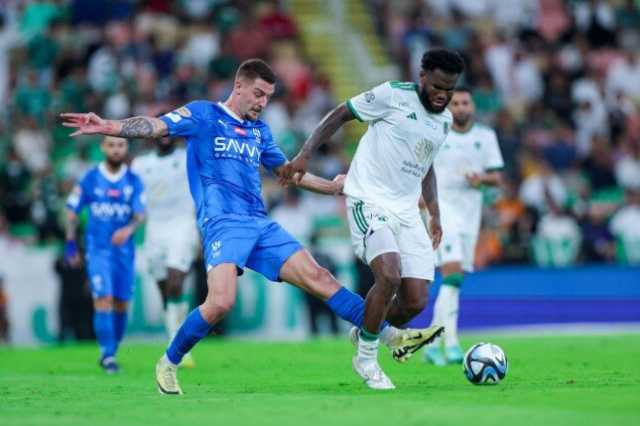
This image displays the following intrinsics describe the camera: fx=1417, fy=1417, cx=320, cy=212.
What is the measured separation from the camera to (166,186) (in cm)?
1614

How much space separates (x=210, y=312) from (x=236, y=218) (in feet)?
2.57

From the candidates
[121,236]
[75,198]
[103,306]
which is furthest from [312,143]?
[75,198]

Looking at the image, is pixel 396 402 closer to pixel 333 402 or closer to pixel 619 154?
pixel 333 402

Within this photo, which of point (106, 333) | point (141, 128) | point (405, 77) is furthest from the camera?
point (405, 77)

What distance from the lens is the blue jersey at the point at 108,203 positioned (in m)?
15.3

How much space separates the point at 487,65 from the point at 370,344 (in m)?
16.4

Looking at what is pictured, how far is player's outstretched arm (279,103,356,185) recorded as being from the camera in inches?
435

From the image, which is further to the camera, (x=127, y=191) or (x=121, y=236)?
(x=127, y=191)

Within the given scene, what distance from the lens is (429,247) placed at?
1136 centimetres

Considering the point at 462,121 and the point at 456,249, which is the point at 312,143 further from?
the point at 462,121

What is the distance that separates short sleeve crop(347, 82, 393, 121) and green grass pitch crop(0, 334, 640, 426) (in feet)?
7.11

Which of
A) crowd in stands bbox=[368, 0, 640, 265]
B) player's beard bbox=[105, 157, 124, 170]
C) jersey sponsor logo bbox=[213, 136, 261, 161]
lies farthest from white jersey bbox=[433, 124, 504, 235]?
crowd in stands bbox=[368, 0, 640, 265]

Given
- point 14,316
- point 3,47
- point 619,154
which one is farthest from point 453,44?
point 14,316

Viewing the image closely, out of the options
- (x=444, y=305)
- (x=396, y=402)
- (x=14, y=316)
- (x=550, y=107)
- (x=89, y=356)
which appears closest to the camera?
(x=396, y=402)
